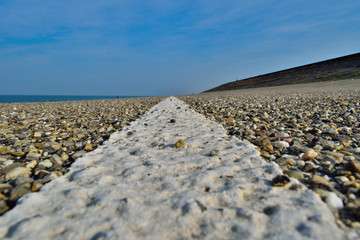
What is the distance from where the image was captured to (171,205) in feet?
5.40

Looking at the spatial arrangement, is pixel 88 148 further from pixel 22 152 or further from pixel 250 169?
pixel 250 169

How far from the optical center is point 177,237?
4.33 feet

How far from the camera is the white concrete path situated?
4.43 ft

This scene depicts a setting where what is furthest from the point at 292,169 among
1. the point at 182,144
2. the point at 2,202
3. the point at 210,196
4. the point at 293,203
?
the point at 2,202

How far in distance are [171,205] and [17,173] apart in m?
2.03

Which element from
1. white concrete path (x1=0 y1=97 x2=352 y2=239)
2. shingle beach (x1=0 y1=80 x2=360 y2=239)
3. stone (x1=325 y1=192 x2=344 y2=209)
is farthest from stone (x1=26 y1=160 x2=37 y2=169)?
stone (x1=325 y1=192 x2=344 y2=209)

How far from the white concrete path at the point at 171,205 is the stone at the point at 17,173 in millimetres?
549

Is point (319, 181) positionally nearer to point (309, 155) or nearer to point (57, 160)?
point (309, 155)

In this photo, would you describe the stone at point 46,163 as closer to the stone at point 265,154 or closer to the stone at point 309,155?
the stone at point 265,154

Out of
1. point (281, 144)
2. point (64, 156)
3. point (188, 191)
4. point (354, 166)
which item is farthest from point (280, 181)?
point (64, 156)

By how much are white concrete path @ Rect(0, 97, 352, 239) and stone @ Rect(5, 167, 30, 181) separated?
1.80ft

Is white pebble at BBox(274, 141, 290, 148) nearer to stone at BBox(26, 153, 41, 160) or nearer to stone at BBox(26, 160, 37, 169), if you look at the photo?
stone at BBox(26, 160, 37, 169)

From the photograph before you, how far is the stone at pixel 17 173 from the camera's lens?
2354 millimetres

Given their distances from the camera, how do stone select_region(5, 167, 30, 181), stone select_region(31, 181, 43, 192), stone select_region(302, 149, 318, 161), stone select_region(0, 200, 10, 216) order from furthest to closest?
stone select_region(302, 149, 318, 161), stone select_region(5, 167, 30, 181), stone select_region(31, 181, 43, 192), stone select_region(0, 200, 10, 216)
